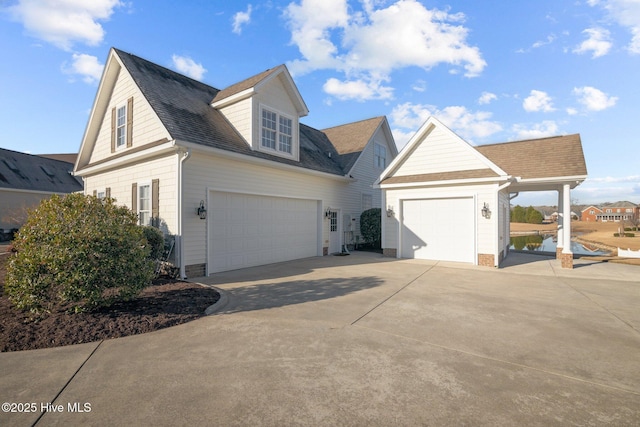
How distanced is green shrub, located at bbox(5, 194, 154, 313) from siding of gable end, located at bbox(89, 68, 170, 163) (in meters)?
3.72

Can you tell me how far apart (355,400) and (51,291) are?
211 inches

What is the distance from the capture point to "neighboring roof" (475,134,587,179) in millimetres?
10841

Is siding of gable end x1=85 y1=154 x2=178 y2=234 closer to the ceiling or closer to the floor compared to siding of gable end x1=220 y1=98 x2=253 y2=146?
closer to the floor

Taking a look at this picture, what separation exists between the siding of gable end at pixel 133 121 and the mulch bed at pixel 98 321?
484 centimetres

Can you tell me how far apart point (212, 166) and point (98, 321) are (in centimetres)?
543

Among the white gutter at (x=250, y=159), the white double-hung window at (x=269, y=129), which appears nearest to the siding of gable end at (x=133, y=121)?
the white gutter at (x=250, y=159)

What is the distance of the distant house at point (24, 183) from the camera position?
2138 centimetres

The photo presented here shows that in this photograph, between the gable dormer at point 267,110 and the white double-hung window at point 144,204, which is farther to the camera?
the gable dormer at point 267,110

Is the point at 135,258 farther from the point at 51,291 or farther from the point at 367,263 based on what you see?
the point at 367,263

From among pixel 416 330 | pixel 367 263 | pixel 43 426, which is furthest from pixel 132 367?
pixel 367 263

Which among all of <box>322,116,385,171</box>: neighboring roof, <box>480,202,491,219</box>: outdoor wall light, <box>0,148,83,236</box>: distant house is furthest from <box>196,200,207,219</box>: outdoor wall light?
<box>0,148,83,236</box>: distant house

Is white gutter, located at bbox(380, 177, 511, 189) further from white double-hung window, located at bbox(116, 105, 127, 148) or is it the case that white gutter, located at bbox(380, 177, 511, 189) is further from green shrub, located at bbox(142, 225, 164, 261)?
white double-hung window, located at bbox(116, 105, 127, 148)

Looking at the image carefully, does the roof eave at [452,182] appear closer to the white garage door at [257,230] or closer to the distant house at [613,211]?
the white garage door at [257,230]

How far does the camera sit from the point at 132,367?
3.54m
